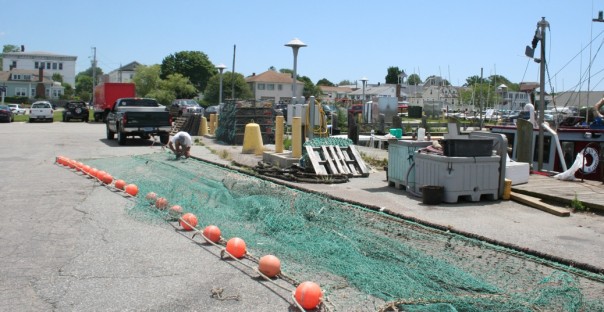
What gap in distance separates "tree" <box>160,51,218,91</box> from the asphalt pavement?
347ft

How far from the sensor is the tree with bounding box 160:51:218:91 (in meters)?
116

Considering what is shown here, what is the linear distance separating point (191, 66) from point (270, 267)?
376 feet

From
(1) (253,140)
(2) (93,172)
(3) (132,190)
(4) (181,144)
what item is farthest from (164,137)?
(3) (132,190)

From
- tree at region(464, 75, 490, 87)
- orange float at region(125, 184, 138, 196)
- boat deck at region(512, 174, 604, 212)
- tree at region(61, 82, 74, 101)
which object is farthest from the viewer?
tree at region(61, 82, 74, 101)

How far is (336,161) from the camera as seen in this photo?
47.0 ft

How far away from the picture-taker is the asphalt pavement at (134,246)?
5172 millimetres

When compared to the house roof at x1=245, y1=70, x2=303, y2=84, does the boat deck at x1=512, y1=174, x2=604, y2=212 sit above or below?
below

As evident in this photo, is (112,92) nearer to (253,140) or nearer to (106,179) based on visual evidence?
(253,140)

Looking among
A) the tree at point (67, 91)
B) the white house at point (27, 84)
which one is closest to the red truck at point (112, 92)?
the white house at point (27, 84)

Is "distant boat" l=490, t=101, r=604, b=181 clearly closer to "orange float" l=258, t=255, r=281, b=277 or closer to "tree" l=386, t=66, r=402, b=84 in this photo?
"orange float" l=258, t=255, r=281, b=277

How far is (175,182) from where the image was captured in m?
12.0

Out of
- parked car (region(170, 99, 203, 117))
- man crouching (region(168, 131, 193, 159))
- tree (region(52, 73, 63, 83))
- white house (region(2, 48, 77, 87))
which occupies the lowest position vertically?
man crouching (region(168, 131, 193, 159))

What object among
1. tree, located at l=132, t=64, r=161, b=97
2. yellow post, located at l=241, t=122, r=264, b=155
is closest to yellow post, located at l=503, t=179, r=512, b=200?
yellow post, located at l=241, t=122, r=264, b=155

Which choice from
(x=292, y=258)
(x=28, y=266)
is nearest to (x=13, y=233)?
(x=28, y=266)
